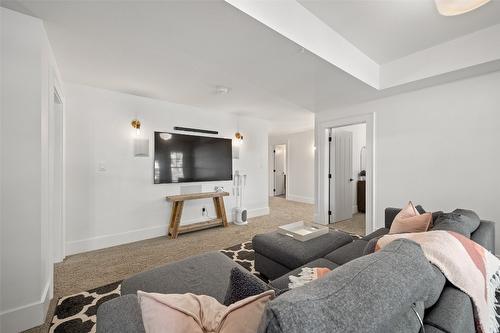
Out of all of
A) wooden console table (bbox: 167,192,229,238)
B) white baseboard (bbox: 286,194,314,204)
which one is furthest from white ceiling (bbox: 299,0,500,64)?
white baseboard (bbox: 286,194,314,204)

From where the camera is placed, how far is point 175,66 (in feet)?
8.33

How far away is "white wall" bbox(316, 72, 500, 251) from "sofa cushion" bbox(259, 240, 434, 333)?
2897mm

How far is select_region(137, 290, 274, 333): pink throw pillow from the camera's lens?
2.04ft

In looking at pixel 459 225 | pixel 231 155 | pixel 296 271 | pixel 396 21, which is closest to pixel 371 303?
pixel 296 271

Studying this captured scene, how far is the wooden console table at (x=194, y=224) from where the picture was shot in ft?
11.7

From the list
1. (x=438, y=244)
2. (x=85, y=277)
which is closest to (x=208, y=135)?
(x=85, y=277)

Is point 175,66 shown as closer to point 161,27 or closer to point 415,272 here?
point 161,27

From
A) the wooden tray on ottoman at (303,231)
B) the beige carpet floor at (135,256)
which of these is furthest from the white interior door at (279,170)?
the wooden tray on ottoman at (303,231)

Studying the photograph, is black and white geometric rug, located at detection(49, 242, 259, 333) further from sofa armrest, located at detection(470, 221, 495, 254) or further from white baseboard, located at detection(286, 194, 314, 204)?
white baseboard, located at detection(286, 194, 314, 204)

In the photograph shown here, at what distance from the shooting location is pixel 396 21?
2.12 m

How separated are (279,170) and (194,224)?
5.50 metres

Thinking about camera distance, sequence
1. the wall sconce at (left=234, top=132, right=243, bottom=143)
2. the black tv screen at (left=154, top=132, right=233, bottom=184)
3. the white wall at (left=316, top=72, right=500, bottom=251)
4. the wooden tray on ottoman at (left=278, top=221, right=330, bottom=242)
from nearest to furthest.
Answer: the wooden tray on ottoman at (left=278, top=221, right=330, bottom=242)
the white wall at (left=316, top=72, right=500, bottom=251)
the black tv screen at (left=154, top=132, right=233, bottom=184)
the wall sconce at (left=234, top=132, right=243, bottom=143)

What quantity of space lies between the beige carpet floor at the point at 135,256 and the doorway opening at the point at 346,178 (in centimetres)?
16

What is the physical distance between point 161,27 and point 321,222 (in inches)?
164
